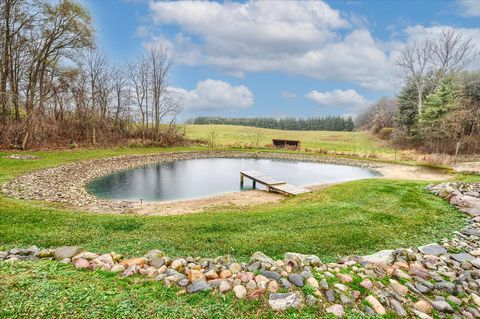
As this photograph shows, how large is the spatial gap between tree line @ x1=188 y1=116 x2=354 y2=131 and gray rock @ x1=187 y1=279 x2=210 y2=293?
223 ft

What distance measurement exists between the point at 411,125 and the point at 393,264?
1230 inches

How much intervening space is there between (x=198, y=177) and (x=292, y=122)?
66684mm

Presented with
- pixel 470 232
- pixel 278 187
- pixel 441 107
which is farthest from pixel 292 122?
pixel 470 232

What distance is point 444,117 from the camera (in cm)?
2378

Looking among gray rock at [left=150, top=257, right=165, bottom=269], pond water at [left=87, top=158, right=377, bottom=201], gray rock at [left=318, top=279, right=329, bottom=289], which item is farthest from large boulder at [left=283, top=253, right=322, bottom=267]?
pond water at [left=87, top=158, right=377, bottom=201]

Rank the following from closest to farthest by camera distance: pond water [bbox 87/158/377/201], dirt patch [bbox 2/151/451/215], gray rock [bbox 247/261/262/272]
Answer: gray rock [bbox 247/261/262/272]
dirt patch [bbox 2/151/451/215]
pond water [bbox 87/158/377/201]

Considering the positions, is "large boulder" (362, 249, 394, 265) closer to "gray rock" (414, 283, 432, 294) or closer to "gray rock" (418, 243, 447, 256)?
"gray rock" (414, 283, 432, 294)

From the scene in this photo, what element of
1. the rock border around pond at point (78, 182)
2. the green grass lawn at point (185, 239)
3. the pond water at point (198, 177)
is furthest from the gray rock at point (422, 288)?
the pond water at point (198, 177)

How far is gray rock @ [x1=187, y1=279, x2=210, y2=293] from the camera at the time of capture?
295 centimetres

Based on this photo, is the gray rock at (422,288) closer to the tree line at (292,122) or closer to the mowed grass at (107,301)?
the mowed grass at (107,301)

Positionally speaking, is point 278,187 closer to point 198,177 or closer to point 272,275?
point 198,177

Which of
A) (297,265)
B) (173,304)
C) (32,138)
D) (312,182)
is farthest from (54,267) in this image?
(32,138)

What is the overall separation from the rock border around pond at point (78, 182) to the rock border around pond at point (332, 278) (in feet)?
15.9

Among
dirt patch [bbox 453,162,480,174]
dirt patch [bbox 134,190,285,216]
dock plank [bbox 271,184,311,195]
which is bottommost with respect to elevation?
dirt patch [bbox 134,190,285,216]
